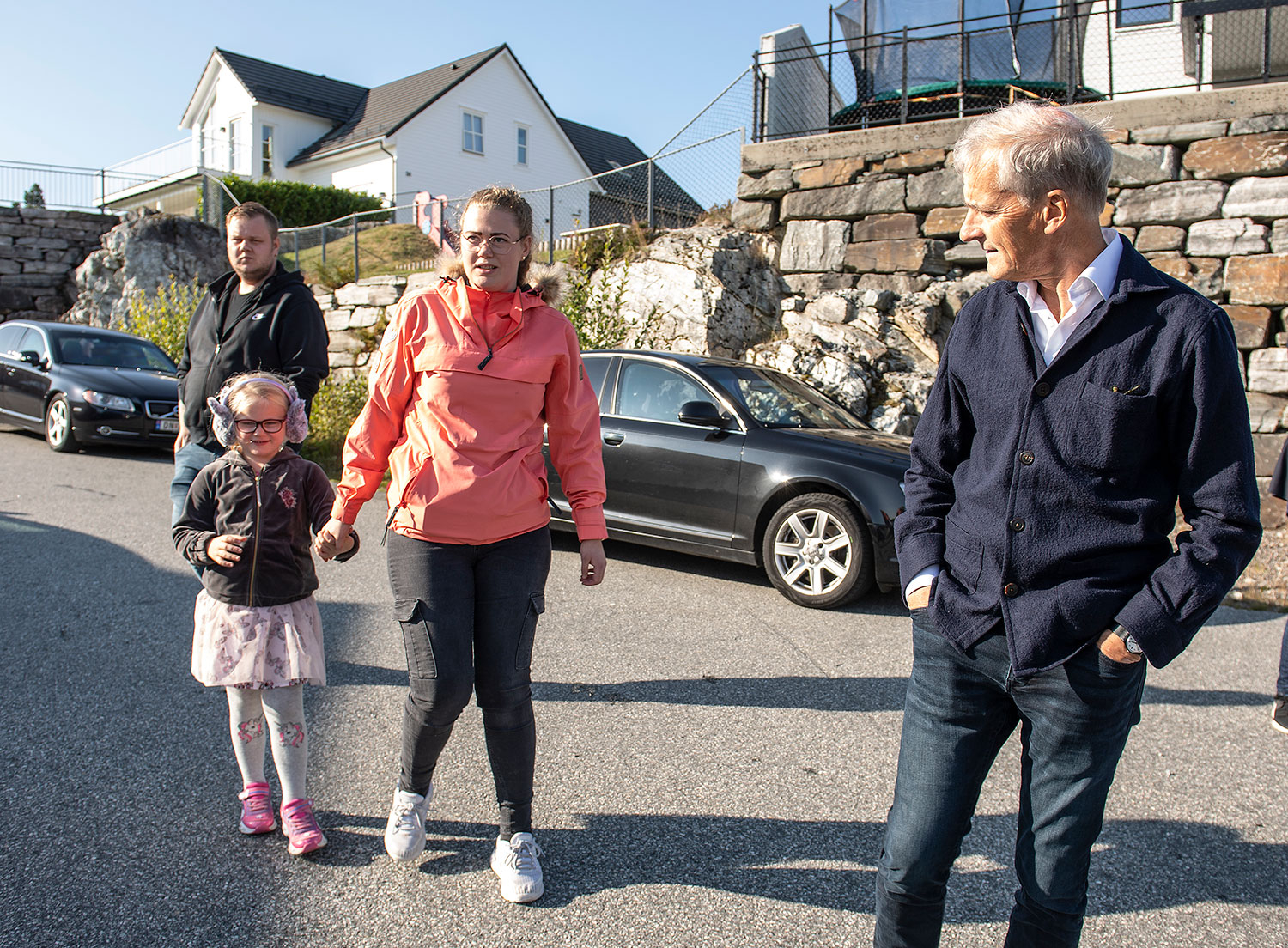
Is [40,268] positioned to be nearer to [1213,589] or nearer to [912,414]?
[912,414]

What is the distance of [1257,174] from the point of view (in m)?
9.98

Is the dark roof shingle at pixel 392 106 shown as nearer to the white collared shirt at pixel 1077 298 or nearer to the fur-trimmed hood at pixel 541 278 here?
the fur-trimmed hood at pixel 541 278

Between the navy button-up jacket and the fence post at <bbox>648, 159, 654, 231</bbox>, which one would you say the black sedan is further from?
the navy button-up jacket

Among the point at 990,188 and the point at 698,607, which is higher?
the point at 990,188

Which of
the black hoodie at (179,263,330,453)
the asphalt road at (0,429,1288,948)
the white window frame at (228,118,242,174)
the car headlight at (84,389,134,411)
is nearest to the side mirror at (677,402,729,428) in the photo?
the asphalt road at (0,429,1288,948)

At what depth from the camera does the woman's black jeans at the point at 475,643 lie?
2.64 metres

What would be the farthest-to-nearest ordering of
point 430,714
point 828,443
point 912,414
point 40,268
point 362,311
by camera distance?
point 40,268 < point 362,311 < point 912,414 < point 828,443 < point 430,714

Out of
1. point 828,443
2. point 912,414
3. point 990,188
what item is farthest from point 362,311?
point 990,188

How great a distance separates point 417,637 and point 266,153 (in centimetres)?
3767

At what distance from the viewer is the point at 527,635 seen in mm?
2732

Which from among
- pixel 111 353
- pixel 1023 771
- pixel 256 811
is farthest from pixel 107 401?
pixel 1023 771

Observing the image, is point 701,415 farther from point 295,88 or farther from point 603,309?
point 295,88

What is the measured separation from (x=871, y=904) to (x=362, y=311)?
45.4ft

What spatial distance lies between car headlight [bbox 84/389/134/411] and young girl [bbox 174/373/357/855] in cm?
964
